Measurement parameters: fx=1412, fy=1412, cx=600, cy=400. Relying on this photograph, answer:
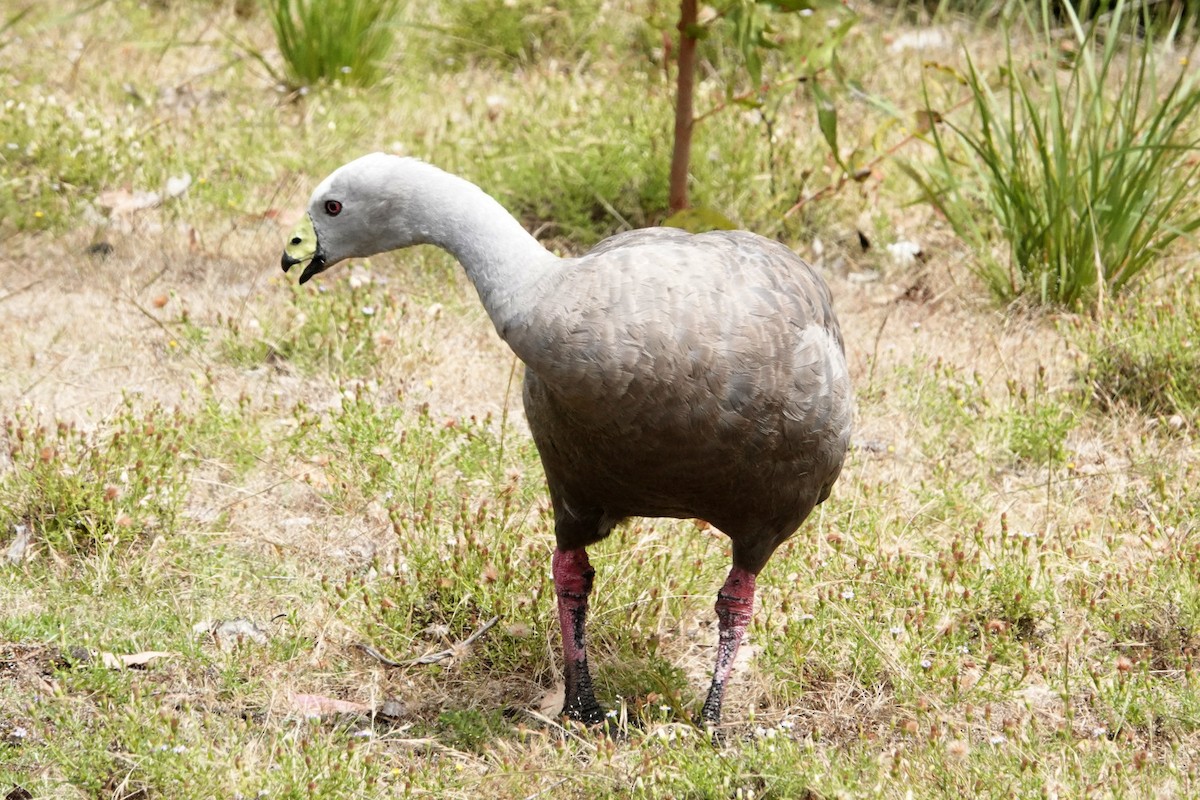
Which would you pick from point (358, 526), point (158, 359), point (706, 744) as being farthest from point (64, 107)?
→ point (706, 744)

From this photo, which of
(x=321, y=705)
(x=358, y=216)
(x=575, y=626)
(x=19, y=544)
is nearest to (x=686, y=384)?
(x=358, y=216)

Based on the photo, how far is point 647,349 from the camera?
2.80m

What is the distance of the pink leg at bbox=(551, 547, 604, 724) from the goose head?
1.00 metres

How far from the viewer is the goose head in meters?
2.96

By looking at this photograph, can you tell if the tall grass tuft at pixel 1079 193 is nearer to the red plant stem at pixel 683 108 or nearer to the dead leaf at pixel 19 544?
the red plant stem at pixel 683 108

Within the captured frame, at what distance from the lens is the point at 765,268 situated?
126 inches

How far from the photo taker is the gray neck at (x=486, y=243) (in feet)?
9.36

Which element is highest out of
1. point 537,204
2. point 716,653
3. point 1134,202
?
point 1134,202

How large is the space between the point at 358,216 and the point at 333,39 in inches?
167

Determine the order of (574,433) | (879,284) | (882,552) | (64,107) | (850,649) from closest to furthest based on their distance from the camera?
(574,433)
(850,649)
(882,552)
(879,284)
(64,107)

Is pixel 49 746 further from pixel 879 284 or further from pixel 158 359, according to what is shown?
pixel 879 284

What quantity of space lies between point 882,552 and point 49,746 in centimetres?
226

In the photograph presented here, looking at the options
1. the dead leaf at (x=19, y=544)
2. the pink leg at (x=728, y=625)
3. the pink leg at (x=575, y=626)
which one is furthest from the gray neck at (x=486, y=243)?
the dead leaf at (x=19, y=544)

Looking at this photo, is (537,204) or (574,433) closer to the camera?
(574,433)
